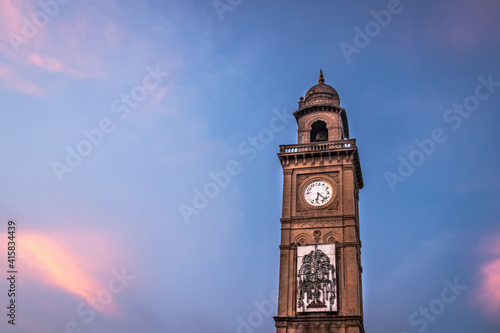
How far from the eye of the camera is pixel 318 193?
41.3 metres

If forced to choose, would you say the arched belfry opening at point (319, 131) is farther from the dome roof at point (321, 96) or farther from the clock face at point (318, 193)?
the clock face at point (318, 193)

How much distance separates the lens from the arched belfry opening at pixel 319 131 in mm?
46531

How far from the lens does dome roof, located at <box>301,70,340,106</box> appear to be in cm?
4641

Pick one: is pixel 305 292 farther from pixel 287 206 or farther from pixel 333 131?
pixel 333 131

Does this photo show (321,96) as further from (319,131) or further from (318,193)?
(318,193)

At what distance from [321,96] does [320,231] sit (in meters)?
13.7

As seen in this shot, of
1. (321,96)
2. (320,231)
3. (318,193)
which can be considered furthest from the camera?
(321,96)

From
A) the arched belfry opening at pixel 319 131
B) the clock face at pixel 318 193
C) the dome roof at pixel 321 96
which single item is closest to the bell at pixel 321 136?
the arched belfry opening at pixel 319 131

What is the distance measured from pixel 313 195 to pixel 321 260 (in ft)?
18.5

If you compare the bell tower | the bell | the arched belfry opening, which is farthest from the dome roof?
the bell

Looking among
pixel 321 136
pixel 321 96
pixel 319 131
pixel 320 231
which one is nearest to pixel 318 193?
pixel 320 231

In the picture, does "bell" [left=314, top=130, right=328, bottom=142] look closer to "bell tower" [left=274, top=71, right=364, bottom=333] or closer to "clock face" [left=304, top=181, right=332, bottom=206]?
Answer: "bell tower" [left=274, top=71, right=364, bottom=333]

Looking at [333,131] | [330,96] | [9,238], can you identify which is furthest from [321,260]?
[9,238]

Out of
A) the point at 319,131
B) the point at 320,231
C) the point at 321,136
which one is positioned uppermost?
the point at 319,131
